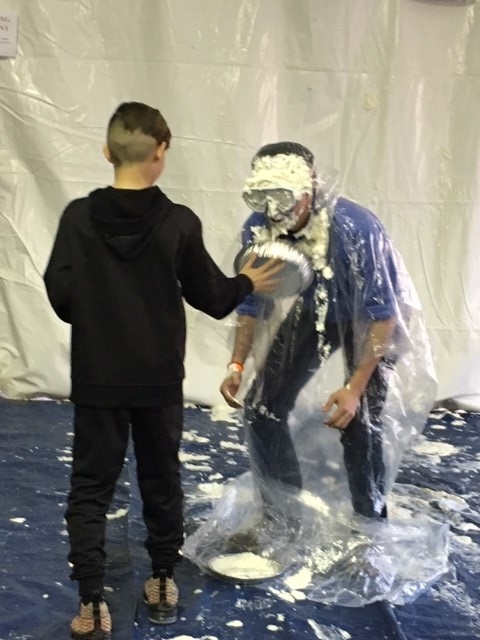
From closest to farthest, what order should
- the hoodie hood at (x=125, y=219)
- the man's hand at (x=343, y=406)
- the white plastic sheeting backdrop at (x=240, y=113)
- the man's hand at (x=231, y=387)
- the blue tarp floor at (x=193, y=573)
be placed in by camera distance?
the hoodie hood at (x=125, y=219)
the blue tarp floor at (x=193, y=573)
the man's hand at (x=343, y=406)
the man's hand at (x=231, y=387)
the white plastic sheeting backdrop at (x=240, y=113)

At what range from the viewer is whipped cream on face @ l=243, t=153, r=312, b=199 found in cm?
127

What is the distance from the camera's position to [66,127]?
2.24 metres

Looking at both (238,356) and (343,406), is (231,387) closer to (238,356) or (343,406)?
(238,356)

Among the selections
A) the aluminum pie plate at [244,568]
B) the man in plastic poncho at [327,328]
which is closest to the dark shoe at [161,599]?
the aluminum pie plate at [244,568]

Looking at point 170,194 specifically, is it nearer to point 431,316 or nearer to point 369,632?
point 431,316

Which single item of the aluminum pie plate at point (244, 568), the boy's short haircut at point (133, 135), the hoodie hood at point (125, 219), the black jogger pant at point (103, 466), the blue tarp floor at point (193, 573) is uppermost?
the boy's short haircut at point (133, 135)

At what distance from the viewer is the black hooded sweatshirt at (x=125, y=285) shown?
1080 millimetres

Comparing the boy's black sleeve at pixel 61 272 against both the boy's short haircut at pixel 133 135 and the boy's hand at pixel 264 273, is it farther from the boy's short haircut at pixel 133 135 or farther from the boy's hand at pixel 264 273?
the boy's hand at pixel 264 273

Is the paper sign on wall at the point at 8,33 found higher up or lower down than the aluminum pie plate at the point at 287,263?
higher up

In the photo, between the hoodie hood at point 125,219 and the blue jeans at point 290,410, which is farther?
the blue jeans at point 290,410

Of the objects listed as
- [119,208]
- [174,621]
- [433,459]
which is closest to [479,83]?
[433,459]

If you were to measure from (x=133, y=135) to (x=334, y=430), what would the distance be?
0.71 m

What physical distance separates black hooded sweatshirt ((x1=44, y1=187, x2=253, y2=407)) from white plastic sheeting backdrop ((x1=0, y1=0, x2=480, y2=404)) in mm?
1031

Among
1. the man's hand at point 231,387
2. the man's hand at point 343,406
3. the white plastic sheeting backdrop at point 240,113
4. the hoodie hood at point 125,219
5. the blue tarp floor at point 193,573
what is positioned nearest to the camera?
the hoodie hood at point 125,219
